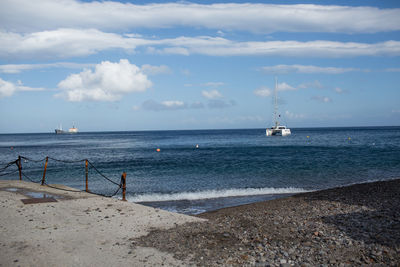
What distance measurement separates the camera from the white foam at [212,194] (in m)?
17.1

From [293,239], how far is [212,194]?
1035cm

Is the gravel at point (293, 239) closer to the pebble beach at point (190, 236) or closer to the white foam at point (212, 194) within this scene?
the pebble beach at point (190, 236)

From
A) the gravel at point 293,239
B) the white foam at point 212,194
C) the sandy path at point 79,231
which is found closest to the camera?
the gravel at point 293,239

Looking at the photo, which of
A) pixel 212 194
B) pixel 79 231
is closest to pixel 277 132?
pixel 212 194

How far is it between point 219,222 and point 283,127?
91.6 meters

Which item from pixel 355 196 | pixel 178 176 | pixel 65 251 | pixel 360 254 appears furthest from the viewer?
pixel 178 176

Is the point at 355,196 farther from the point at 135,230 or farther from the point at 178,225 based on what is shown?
the point at 135,230

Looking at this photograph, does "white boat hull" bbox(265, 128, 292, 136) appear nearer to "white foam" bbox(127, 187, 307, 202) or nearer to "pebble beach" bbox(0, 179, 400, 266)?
"white foam" bbox(127, 187, 307, 202)

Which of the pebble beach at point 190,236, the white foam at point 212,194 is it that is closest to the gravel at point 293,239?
the pebble beach at point 190,236

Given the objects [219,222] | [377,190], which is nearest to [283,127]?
[377,190]

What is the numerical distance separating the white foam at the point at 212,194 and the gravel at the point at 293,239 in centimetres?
656

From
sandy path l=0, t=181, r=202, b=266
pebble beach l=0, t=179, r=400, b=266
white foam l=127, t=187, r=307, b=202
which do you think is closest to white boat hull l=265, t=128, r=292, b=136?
white foam l=127, t=187, r=307, b=202

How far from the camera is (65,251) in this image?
7.08m

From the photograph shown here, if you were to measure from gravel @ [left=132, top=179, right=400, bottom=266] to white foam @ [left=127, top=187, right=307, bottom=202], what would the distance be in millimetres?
6555
